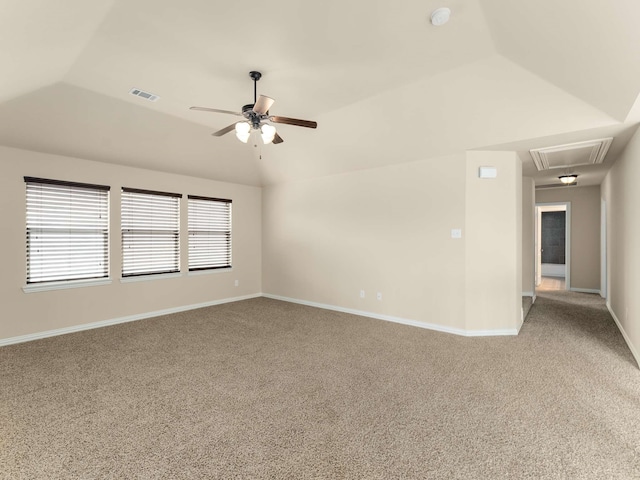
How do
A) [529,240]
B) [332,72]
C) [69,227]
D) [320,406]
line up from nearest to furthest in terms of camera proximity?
[320,406] → [332,72] → [69,227] → [529,240]

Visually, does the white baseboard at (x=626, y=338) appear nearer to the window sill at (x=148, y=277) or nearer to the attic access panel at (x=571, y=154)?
the attic access panel at (x=571, y=154)

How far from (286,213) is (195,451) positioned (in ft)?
16.8

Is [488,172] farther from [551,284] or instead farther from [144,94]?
[551,284]

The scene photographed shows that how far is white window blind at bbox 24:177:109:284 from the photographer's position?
445 centimetres

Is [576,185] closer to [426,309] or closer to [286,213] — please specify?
[426,309]

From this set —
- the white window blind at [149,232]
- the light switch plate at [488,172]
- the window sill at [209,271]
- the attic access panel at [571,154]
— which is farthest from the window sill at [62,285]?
the attic access panel at [571,154]

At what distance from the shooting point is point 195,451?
210 centimetres

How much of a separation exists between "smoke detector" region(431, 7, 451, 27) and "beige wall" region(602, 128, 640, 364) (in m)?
2.63

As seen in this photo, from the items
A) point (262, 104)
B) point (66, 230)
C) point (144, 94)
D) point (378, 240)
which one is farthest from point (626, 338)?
point (66, 230)

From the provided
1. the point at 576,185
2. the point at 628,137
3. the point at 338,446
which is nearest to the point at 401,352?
the point at 338,446

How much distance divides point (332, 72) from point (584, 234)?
25.4 ft

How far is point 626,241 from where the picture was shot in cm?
411

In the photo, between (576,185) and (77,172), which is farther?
(576,185)

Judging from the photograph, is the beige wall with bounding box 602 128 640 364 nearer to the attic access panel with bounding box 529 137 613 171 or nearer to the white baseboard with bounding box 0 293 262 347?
the attic access panel with bounding box 529 137 613 171
